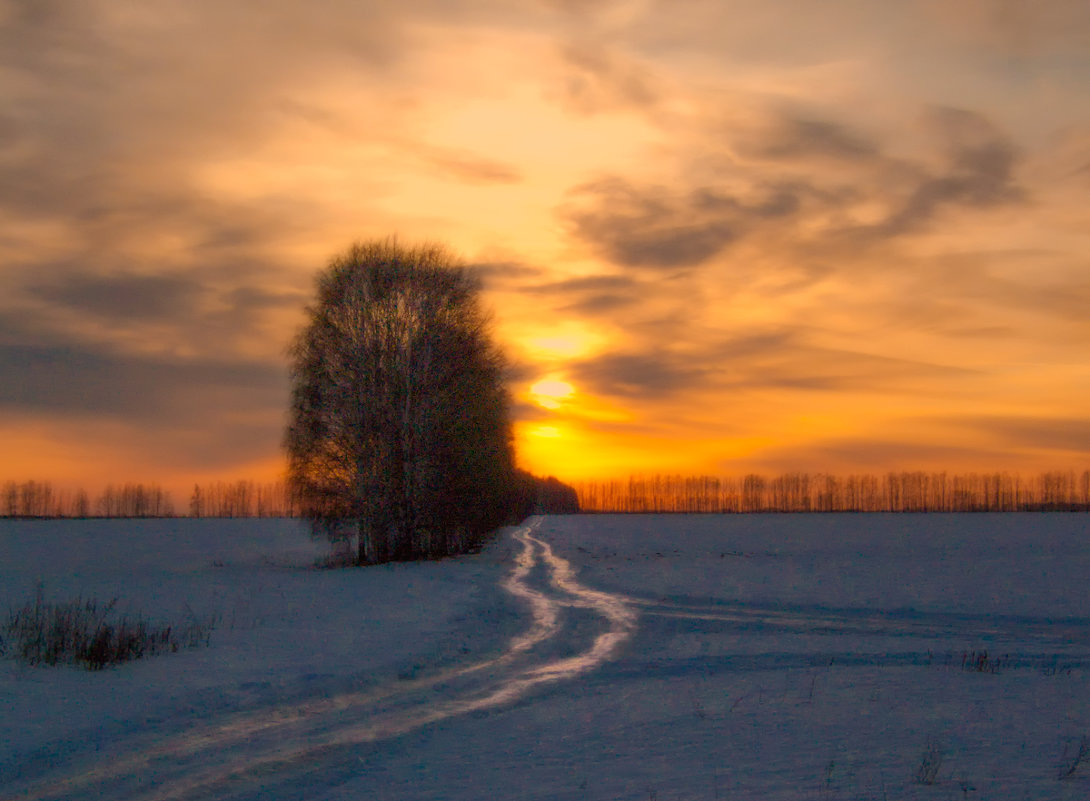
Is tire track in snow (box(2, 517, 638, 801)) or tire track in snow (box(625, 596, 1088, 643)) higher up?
tire track in snow (box(2, 517, 638, 801))

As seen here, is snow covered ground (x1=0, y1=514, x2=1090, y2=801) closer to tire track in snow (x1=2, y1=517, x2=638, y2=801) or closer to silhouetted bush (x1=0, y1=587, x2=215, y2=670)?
tire track in snow (x1=2, y1=517, x2=638, y2=801)

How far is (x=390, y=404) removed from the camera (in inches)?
1561

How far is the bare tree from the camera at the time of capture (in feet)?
125

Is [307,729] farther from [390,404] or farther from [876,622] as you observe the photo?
[390,404]

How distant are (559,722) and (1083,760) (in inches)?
197

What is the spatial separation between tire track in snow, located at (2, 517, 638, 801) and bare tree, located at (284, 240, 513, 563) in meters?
23.6

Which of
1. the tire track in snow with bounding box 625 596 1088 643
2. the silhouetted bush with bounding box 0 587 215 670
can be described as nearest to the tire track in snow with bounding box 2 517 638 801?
the silhouetted bush with bounding box 0 587 215 670

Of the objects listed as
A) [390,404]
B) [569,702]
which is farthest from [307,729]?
[390,404]

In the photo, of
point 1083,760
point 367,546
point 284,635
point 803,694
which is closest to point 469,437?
point 367,546

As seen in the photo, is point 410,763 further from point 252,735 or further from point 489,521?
point 489,521

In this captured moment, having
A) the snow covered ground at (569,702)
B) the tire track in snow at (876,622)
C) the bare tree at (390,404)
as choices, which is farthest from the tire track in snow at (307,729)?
the bare tree at (390,404)

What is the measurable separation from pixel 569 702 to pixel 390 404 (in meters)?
29.9

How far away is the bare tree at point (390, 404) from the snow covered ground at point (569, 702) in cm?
1414

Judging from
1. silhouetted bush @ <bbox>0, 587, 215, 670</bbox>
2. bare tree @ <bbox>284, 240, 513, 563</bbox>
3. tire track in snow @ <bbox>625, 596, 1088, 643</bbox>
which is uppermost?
bare tree @ <bbox>284, 240, 513, 563</bbox>
